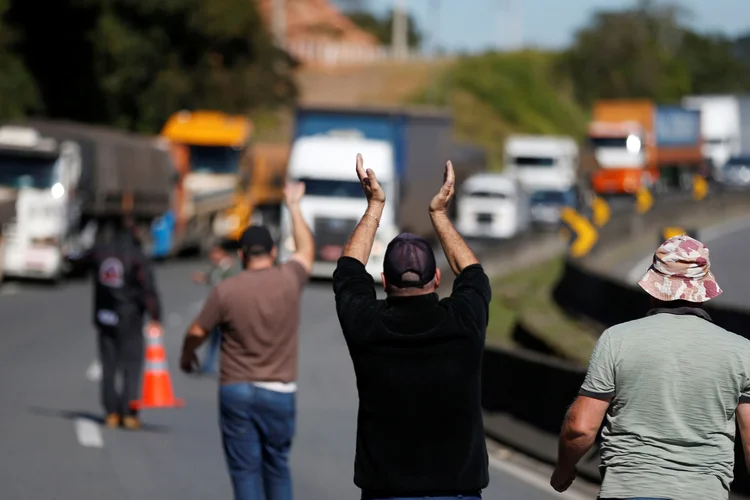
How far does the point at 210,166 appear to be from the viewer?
43.7 meters

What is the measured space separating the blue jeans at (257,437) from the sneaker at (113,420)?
19.0 feet

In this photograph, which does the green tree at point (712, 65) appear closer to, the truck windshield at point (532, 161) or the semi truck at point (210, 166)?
the truck windshield at point (532, 161)

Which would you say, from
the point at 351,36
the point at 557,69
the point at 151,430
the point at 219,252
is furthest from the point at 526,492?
the point at 351,36

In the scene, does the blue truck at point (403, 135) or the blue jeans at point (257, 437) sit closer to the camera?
the blue jeans at point (257, 437)

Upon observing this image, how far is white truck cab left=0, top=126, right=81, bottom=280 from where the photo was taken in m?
31.2

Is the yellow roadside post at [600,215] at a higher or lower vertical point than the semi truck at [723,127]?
lower

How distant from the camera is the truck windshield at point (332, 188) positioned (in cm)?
3422

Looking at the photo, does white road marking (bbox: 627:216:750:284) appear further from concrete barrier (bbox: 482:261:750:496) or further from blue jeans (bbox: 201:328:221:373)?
concrete barrier (bbox: 482:261:750:496)

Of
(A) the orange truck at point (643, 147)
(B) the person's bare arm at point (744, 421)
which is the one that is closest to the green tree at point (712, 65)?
(A) the orange truck at point (643, 147)

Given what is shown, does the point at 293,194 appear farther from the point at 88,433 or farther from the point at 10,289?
the point at 10,289

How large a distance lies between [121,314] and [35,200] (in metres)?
18.2

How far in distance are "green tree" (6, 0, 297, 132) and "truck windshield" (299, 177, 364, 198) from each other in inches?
869

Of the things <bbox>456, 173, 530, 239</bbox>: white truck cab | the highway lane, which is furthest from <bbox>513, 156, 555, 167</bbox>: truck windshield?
<bbox>456, 173, 530, 239</bbox>: white truck cab

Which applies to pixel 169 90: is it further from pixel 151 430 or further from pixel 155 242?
pixel 151 430
